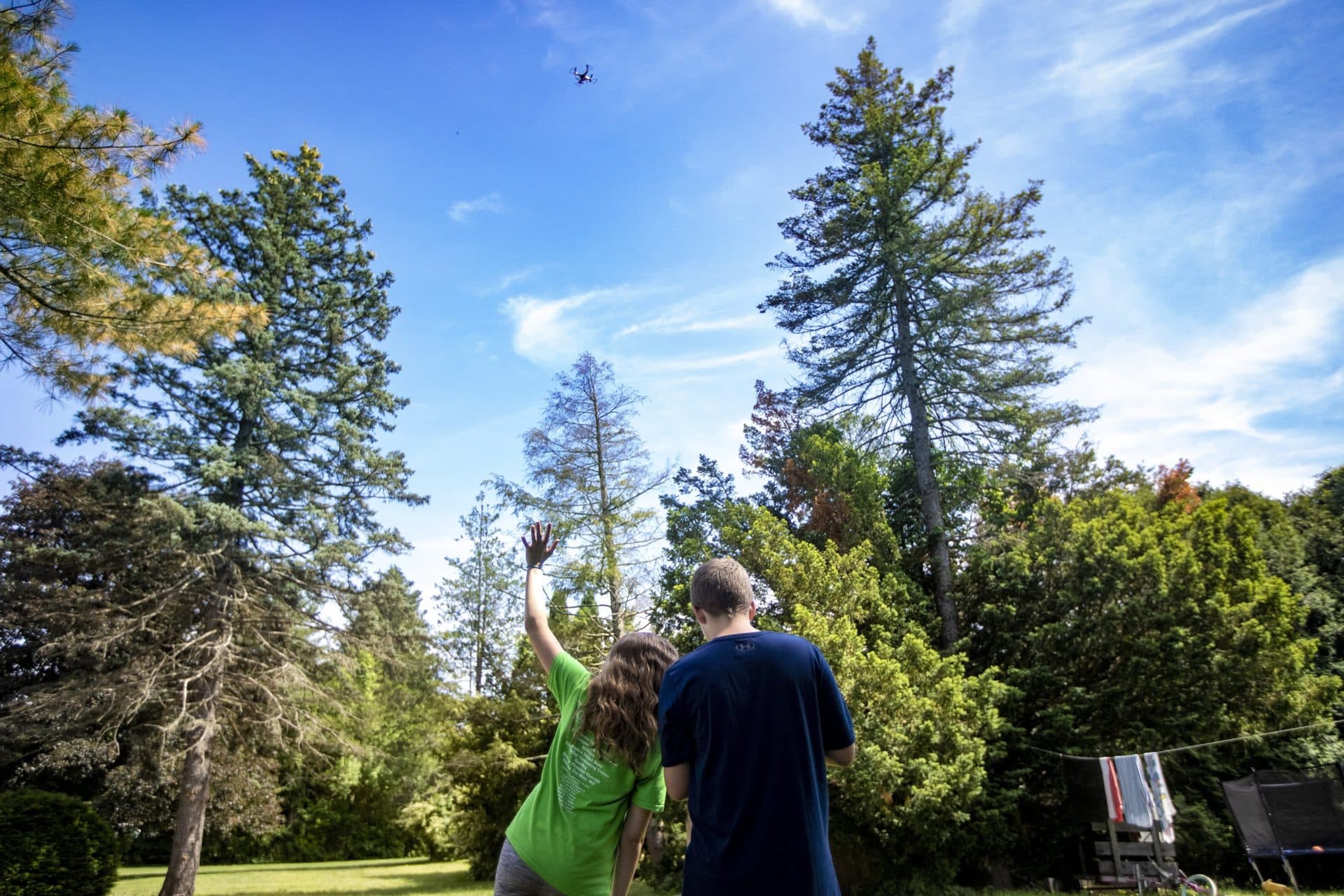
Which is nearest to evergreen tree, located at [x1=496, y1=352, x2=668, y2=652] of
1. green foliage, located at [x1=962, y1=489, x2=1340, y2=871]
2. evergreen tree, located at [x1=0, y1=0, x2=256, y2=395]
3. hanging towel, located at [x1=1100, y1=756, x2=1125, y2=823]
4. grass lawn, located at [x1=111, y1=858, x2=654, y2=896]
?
grass lawn, located at [x1=111, y1=858, x2=654, y2=896]

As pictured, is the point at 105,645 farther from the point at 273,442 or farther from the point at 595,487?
the point at 595,487

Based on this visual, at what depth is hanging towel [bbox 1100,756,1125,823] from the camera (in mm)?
10102

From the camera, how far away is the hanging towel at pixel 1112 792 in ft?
33.1

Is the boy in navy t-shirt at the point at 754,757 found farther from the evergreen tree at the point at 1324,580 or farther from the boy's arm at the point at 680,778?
the evergreen tree at the point at 1324,580

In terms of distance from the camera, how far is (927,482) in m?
17.5

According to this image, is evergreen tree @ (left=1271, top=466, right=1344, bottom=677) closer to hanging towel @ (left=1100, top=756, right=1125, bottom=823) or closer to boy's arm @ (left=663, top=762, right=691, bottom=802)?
hanging towel @ (left=1100, top=756, right=1125, bottom=823)

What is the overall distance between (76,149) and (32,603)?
13.7 meters

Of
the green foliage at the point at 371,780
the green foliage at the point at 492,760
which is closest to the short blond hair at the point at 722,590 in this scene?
the green foliage at the point at 492,760

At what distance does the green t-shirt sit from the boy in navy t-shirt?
33 cm

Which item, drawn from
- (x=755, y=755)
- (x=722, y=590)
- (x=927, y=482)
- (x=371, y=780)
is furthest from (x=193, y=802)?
(x=755, y=755)

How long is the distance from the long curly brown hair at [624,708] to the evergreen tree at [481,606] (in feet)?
68.6

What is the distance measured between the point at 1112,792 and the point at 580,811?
1055 centimetres

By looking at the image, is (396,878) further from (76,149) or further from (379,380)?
(76,149)

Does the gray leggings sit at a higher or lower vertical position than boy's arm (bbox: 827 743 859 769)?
lower
